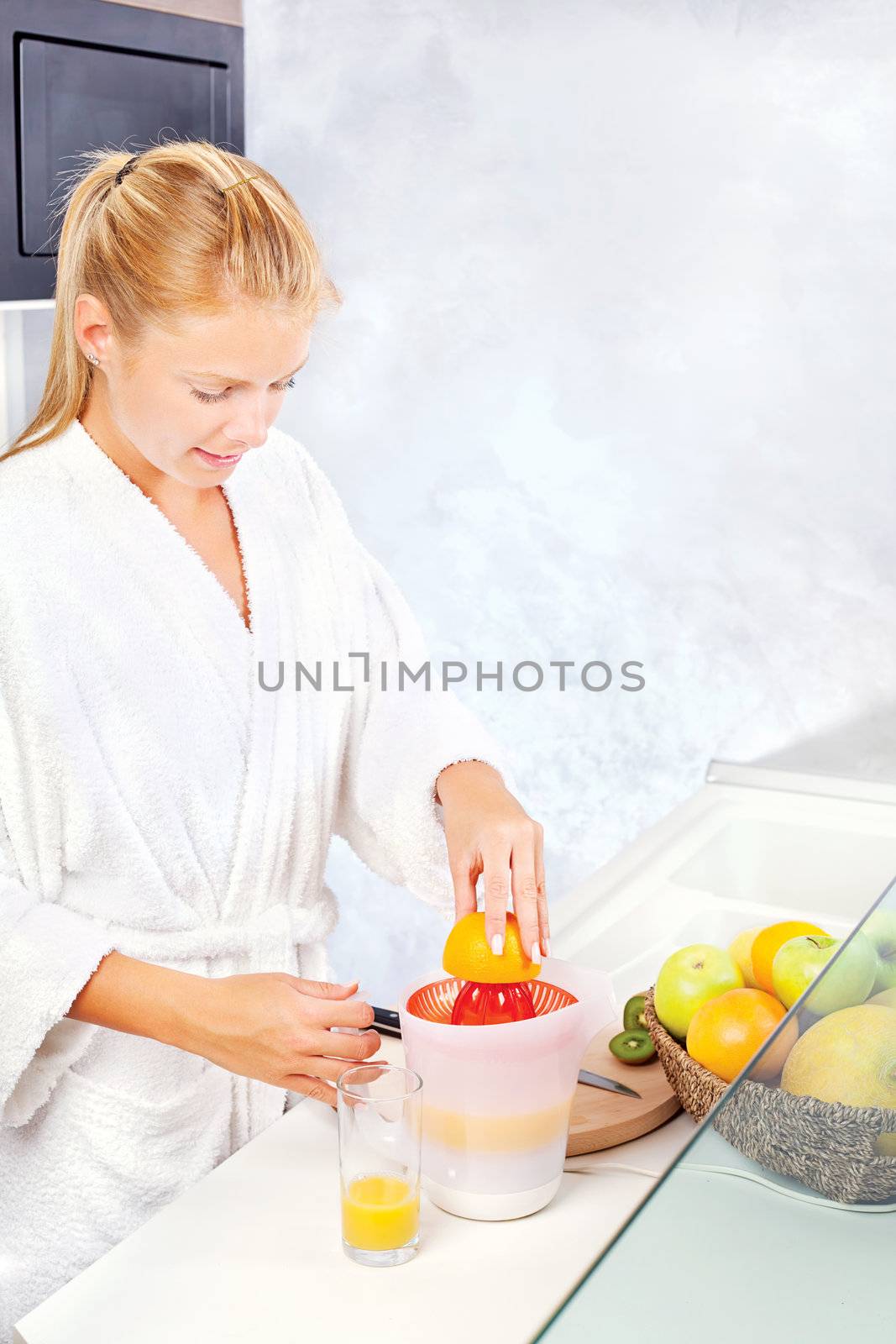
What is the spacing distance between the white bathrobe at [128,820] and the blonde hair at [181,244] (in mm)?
157

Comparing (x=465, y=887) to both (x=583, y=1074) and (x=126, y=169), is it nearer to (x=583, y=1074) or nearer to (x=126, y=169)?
(x=583, y=1074)

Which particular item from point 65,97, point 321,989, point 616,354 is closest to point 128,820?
point 321,989

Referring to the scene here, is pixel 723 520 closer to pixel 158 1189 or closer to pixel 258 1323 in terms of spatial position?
pixel 158 1189

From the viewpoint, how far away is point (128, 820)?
1175 millimetres

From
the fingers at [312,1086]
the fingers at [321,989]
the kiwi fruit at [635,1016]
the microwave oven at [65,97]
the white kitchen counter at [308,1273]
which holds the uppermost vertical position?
the microwave oven at [65,97]

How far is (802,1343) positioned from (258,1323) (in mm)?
420

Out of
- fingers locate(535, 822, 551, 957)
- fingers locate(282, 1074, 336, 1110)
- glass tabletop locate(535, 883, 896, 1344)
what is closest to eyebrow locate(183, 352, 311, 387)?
fingers locate(535, 822, 551, 957)

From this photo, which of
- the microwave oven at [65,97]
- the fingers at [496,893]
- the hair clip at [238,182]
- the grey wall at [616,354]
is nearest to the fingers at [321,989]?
the fingers at [496,893]

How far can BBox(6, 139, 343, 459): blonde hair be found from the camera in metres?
1.10

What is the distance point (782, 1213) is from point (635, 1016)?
54cm

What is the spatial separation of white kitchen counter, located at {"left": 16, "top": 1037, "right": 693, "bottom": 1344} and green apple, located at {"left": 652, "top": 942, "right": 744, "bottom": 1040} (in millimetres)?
105

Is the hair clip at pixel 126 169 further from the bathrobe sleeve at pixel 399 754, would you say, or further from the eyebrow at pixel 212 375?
the bathrobe sleeve at pixel 399 754

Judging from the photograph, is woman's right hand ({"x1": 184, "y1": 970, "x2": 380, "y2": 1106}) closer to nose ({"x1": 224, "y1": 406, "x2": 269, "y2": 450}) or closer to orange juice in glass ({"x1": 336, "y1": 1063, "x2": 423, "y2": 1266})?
orange juice in glass ({"x1": 336, "y1": 1063, "x2": 423, "y2": 1266})

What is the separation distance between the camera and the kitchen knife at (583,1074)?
112 centimetres
